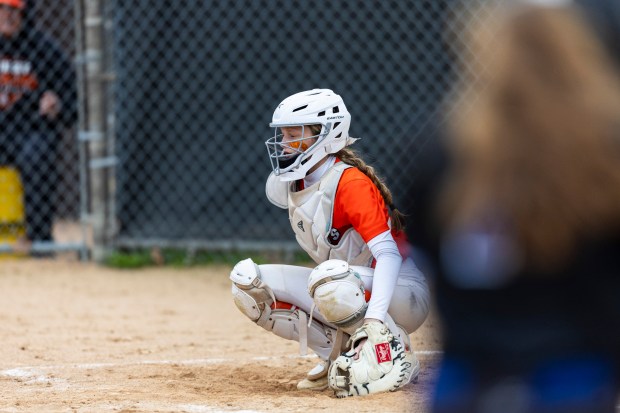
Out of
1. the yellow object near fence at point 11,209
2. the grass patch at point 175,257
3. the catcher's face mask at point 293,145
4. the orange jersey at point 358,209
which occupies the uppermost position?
the catcher's face mask at point 293,145

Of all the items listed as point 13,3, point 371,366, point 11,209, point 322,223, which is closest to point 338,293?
point 371,366

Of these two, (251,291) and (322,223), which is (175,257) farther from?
(322,223)

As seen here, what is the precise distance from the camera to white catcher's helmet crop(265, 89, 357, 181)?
14.4 feet

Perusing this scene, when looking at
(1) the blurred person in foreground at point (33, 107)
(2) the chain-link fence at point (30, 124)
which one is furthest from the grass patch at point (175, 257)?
(1) the blurred person in foreground at point (33, 107)

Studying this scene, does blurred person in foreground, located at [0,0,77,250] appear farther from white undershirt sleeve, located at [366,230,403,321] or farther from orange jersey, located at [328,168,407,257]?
white undershirt sleeve, located at [366,230,403,321]

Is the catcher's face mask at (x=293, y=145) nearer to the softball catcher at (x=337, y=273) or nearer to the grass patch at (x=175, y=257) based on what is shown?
the softball catcher at (x=337, y=273)

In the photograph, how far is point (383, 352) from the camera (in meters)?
4.09

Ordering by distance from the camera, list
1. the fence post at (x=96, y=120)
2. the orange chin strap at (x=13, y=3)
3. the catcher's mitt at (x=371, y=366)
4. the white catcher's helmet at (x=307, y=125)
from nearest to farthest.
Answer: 1. the catcher's mitt at (x=371, y=366)
2. the white catcher's helmet at (x=307, y=125)
3. the fence post at (x=96, y=120)
4. the orange chin strap at (x=13, y=3)

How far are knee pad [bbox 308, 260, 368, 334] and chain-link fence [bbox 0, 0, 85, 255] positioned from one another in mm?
5053

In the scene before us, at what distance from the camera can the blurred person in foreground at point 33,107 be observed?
8.90 m

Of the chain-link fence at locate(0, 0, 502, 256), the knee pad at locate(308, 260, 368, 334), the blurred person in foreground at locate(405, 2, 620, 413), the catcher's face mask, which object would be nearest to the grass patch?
the chain-link fence at locate(0, 0, 502, 256)

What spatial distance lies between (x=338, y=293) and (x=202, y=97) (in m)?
4.61

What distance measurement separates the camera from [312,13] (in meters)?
8.12

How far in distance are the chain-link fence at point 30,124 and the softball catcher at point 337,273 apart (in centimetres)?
460
